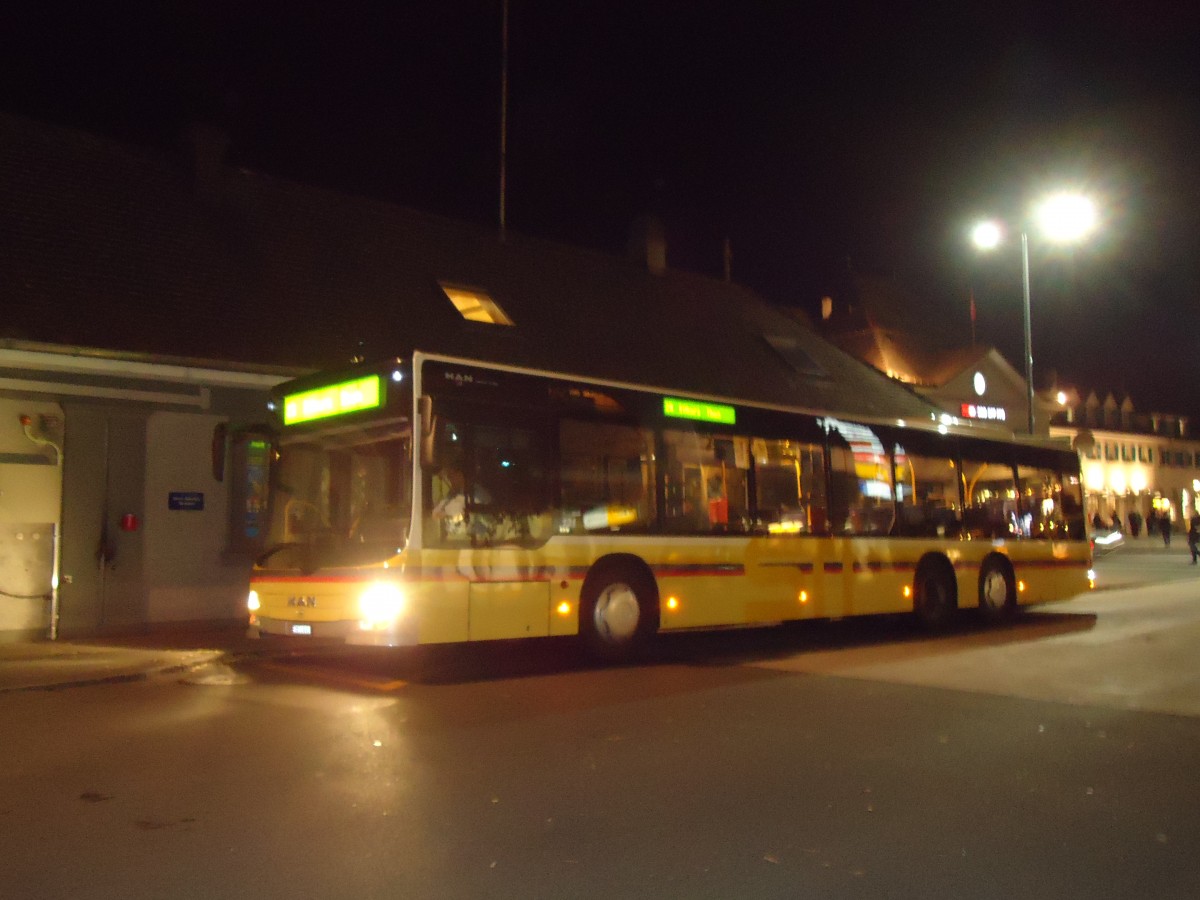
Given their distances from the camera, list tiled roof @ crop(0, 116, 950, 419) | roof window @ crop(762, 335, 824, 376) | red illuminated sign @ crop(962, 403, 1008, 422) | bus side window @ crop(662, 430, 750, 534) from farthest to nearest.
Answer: red illuminated sign @ crop(962, 403, 1008, 422)
roof window @ crop(762, 335, 824, 376)
tiled roof @ crop(0, 116, 950, 419)
bus side window @ crop(662, 430, 750, 534)

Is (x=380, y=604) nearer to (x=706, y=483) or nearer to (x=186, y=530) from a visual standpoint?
(x=706, y=483)

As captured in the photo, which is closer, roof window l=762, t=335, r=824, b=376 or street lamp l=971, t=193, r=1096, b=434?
street lamp l=971, t=193, r=1096, b=434

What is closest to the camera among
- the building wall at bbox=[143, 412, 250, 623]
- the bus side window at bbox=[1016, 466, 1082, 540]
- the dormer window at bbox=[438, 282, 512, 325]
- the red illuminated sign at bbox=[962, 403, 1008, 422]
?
the building wall at bbox=[143, 412, 250, 623]

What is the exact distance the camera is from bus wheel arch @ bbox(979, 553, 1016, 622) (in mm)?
16906

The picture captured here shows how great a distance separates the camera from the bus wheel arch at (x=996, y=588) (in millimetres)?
16906

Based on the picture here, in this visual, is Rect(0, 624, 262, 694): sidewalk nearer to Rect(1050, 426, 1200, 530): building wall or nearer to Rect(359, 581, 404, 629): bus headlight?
Rect(359, 581, 404, 629): bus headlight

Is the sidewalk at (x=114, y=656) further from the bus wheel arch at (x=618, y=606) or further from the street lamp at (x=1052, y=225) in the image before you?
the street lamp at (x=1052, y=225)

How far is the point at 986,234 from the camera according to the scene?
68.3 feet

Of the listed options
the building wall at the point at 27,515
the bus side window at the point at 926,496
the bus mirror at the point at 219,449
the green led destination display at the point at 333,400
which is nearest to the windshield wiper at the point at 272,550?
the bus mirror at the point at 219,449

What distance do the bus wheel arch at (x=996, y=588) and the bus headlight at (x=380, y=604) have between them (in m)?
10.6

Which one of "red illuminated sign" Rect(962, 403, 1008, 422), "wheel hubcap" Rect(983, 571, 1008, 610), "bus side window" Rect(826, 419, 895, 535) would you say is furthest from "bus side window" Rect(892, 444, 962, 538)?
"red illuminated sign" Rect(962, 403, 1008, 422)

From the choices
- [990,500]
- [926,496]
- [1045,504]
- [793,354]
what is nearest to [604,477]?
[926,496]

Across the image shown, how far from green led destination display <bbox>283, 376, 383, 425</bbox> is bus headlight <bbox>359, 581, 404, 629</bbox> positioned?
183 centimetres

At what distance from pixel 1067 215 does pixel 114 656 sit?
17.7m
